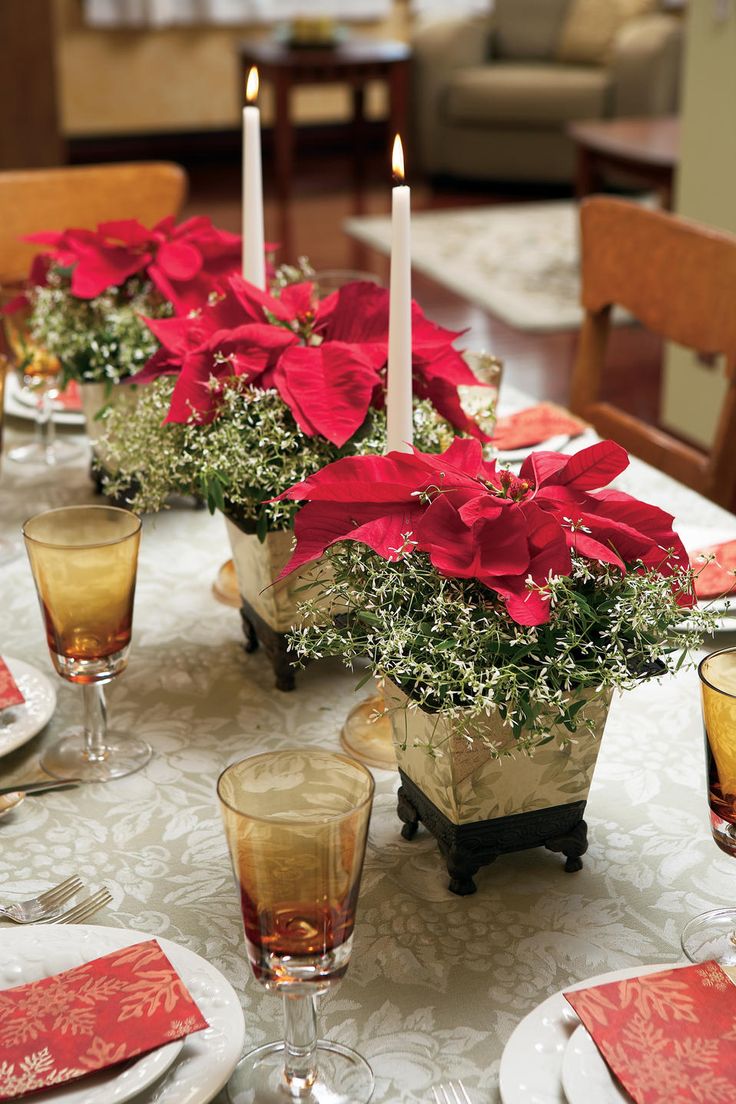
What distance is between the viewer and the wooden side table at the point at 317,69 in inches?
244

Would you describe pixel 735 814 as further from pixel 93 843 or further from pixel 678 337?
pixel 678 337

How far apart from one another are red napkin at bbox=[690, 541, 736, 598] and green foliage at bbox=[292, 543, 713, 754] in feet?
1.12

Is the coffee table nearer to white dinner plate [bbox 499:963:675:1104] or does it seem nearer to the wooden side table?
the wooden side table

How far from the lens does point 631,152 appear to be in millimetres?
4609

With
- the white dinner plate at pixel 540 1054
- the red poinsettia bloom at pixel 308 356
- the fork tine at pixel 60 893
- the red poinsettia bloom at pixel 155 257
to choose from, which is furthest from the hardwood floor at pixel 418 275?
the white dinner plate at pixel 540 1054

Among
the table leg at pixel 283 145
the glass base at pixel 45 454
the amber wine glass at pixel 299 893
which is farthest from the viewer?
the table leg at pixel 283 145

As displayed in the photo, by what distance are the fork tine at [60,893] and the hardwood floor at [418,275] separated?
10.5 ft

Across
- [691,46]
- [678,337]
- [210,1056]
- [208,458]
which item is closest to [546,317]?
[691,46]

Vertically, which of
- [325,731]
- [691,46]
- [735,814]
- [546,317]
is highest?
[691,46]

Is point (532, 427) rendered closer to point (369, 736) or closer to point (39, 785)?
point (369, 736)

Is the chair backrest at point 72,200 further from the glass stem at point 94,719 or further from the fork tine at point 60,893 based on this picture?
the fork tine at point 60,893

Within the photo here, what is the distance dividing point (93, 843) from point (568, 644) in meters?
0.34

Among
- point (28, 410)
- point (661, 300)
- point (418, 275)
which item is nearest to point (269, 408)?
point (28, 410)

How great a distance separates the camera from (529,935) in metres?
0.75
